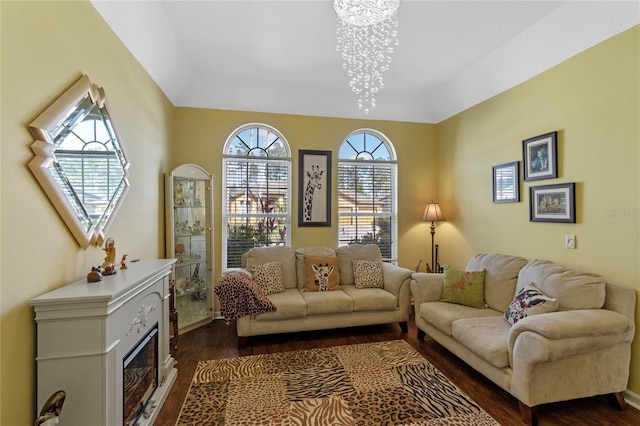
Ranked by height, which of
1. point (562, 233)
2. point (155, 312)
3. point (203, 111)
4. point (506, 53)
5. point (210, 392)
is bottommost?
point (210, 392)

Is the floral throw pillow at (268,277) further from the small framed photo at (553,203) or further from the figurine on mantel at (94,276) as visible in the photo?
the small framed photo at (553,203)

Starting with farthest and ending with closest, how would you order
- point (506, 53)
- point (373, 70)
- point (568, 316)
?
point (373, 70) → point (506, 53) → point (568, 316)

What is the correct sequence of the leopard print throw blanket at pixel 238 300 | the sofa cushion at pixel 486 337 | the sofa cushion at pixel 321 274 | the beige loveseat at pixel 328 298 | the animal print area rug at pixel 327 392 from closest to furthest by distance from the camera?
the animal print area rug at pixel 327 392, the sofa cushion at pixel 486 337, the leopard print throw blanket at pixel 238 300, the beige loveseat at pixel 328 298, the sofa cushion at pixel 321 274

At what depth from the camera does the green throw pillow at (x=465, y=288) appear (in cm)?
294

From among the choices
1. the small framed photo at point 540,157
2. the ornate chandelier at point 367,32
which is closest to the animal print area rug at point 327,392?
the small framed photo at point 540,157

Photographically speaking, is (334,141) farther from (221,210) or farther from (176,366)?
(176,366)

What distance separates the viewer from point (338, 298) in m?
3.23

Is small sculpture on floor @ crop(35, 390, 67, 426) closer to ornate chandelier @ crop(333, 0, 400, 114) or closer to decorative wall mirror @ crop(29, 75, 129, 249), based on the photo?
decorative wall mirror @ crop(29, 75, 129, 249)

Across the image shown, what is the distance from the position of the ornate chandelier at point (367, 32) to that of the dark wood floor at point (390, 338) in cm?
247

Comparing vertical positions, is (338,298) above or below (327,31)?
below

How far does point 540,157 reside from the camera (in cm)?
288

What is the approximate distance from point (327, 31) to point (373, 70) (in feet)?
3.04

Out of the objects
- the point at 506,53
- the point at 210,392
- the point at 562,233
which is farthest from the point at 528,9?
the point at 210,392

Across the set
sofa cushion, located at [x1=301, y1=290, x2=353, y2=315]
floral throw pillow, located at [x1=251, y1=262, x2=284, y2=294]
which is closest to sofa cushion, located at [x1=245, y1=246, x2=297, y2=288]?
floral throw pillow, located at [x1=251, y1=262, x2=284, y2=294]
